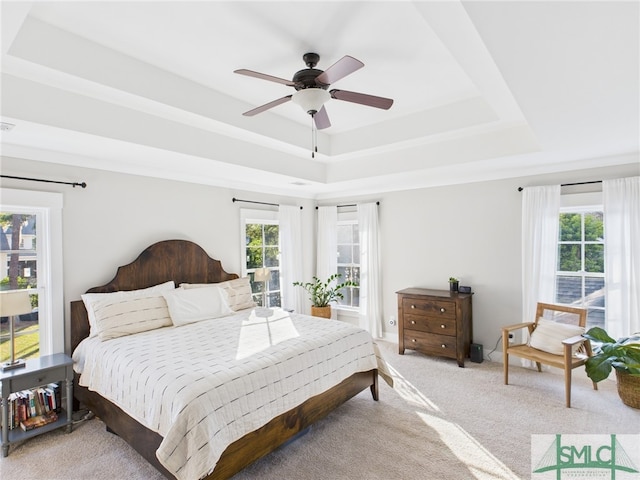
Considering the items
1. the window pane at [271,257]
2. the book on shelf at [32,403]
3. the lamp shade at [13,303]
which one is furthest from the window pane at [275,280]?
the lamp shade at [13,303]

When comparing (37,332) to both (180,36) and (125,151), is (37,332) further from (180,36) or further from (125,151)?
(180,36)

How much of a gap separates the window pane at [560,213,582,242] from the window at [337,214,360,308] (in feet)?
8.60

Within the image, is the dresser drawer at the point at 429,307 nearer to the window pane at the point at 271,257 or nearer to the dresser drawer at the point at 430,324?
the dresser drawer at the point at 430,324

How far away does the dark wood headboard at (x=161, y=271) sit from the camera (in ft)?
10.3

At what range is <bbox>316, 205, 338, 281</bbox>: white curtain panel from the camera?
5.60 metres

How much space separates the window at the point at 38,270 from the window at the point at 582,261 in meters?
4.99

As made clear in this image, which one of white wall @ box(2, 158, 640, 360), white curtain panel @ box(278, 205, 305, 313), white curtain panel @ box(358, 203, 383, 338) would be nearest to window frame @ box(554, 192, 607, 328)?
white wall @ box(2, 158, 640, 360)

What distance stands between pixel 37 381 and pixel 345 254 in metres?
4.01

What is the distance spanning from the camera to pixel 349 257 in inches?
219

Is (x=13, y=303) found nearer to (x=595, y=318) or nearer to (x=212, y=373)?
(x=212, y=373)

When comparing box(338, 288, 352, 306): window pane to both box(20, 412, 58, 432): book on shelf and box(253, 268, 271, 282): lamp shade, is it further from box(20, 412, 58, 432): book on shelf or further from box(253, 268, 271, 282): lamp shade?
box(20, 412, 58, 432): book on shelf

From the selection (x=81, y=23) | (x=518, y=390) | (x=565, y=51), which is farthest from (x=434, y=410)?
(x=81, y=23)

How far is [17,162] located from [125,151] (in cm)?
84

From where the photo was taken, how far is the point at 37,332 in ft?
9.98
